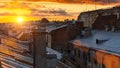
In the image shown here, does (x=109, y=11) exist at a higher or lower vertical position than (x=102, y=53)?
higher

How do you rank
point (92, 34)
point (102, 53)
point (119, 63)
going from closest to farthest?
point (119, 63) < point (102, 53) < point (92, 34)

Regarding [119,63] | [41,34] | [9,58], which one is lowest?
[119,63]

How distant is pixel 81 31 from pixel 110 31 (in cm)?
679

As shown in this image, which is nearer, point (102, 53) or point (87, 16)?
point (102, 53)

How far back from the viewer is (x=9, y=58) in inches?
742

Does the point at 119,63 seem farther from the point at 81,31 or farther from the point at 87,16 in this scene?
the point at 87,16

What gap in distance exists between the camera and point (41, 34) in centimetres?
1532

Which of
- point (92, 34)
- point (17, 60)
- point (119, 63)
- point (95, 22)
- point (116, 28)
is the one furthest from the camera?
point (95, 22)

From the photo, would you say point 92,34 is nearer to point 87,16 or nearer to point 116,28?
point 116,28

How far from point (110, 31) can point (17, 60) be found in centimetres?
2581

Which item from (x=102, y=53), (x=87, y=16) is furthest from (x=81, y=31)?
(x=102, y=53)

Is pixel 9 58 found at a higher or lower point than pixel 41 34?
lower

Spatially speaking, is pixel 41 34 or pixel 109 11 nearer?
pixel 41 34

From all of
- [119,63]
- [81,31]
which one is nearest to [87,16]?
[81,31]
